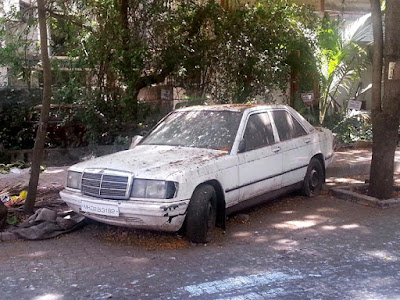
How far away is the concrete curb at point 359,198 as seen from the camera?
313 inches

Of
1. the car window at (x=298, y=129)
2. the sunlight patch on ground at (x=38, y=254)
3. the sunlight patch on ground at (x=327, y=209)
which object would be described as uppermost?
the car window at (x=298, y=129)

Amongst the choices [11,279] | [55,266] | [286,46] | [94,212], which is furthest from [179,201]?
[286,46]

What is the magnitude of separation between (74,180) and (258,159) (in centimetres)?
240

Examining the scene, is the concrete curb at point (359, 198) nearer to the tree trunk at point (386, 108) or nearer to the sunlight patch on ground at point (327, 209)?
the tree trunk at point (386, 108)

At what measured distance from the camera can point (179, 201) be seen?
228 inches

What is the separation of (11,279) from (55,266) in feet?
1.61

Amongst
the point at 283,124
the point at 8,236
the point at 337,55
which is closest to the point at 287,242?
the point at 283,124

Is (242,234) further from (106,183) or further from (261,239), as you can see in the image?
(106,183)

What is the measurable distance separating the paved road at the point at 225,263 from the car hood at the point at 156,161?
0.90m

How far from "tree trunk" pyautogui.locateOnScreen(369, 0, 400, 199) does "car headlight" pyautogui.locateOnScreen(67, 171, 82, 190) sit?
4.58 m

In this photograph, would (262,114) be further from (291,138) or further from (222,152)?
(222,152)

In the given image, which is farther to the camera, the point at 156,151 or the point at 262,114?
the point at 262,114

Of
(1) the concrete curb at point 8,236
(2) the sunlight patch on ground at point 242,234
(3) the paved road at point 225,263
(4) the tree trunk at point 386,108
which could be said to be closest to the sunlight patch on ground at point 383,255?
(3) the paved road at point 225,263

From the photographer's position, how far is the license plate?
5.83m
